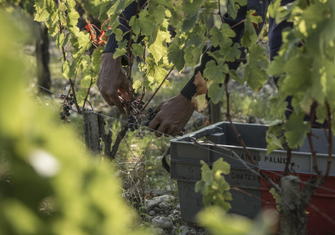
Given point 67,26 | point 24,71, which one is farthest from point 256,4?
point 24,71

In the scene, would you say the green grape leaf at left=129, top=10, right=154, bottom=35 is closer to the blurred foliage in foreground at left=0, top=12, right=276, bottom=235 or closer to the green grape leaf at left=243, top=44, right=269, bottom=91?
the green grape leaf at left=243, top=44, right=269, bottom=91

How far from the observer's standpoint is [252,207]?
192cm

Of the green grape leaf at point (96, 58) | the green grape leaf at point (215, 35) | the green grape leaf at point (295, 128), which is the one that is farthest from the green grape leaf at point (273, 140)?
the green grape leaf at point (96, 58)

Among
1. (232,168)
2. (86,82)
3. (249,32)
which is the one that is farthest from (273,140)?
→ (86,82)

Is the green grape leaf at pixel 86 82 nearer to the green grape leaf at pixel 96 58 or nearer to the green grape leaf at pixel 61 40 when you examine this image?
the green grape leaf at pixel 96 58

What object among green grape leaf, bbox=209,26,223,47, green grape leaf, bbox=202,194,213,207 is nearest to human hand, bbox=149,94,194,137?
green grape leaf, bbox=209,26,223,47

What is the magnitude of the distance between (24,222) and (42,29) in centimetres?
618

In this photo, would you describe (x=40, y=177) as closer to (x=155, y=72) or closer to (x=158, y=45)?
(x=158, y=45)

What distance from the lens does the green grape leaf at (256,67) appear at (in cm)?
120

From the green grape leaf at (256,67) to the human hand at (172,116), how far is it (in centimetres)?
75

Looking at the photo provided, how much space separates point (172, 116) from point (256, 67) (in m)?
0.79

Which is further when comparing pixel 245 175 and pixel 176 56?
pixel 245 175

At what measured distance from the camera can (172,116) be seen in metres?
1.93

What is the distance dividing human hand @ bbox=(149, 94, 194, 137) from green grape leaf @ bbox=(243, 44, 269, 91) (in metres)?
0.75
